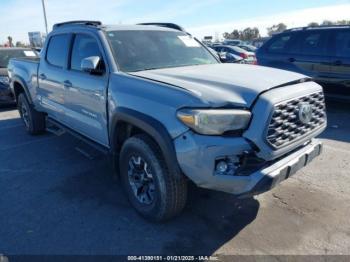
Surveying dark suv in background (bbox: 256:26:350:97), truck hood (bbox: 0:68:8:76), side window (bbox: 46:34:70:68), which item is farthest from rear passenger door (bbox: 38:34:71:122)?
dark suv in background (bbox: 256:26:350:97)

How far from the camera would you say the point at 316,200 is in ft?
12.2

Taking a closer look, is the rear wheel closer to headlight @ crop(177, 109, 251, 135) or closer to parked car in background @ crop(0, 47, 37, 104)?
parked car in background @ crop(0, 47, 37, 104)

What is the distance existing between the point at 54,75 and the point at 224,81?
9.52 ft

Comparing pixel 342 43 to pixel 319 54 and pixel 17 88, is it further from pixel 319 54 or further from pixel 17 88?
pixel 17 88

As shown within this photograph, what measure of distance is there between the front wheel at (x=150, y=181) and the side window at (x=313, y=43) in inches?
225

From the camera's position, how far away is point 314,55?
24.5ft

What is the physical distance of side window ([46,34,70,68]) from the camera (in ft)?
15.6

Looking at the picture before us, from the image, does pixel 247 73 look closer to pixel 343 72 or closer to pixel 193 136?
pixel 193 136

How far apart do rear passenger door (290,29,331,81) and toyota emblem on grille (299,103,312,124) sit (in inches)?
186

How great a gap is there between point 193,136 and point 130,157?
3.31 feet

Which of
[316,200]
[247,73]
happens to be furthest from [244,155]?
[316,200]

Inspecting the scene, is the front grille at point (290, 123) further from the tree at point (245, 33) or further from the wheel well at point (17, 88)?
the tree at point (245, 33)

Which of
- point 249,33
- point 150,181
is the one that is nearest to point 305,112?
point 150,181

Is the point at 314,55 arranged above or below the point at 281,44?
below
